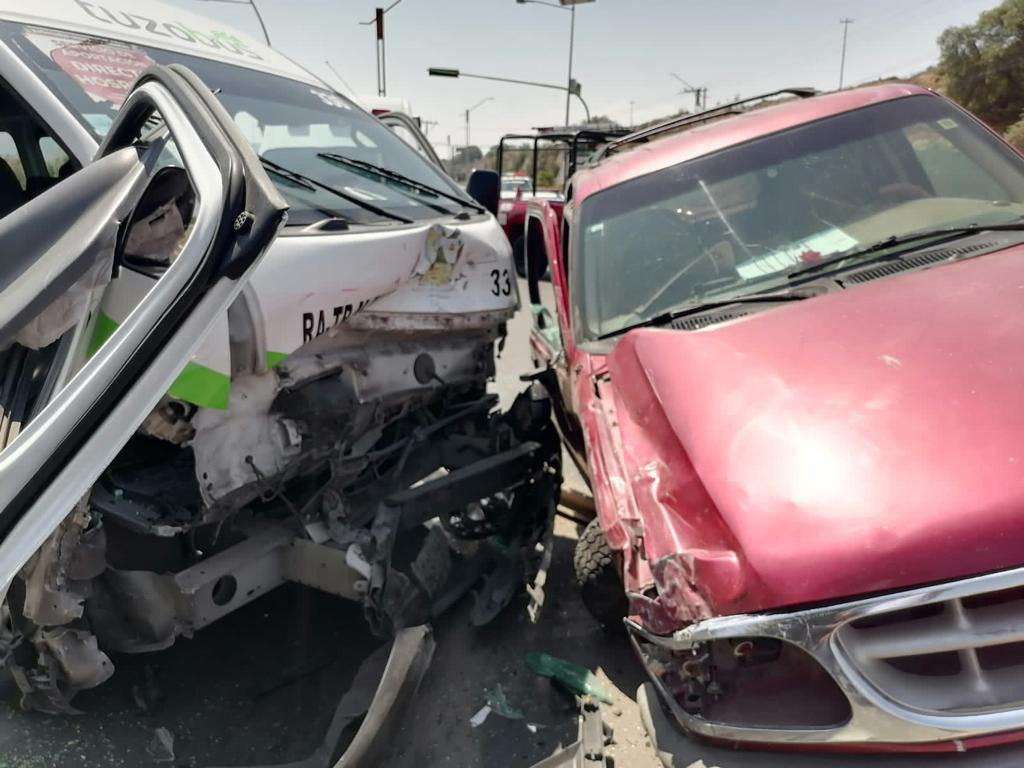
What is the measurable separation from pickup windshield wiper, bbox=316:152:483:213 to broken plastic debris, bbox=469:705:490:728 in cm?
227

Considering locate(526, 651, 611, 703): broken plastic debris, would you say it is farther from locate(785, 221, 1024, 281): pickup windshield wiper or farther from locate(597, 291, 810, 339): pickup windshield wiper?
locate(785, 221, 1024, 281): pickup windshield wiper

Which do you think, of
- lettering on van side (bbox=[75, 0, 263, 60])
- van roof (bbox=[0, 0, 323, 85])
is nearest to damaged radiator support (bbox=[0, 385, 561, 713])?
van roof (bbox=[0, 0, 323, 85])

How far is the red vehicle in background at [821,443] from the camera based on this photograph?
1501 millimetres

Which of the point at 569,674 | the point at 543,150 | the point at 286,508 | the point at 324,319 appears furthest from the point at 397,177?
the point at 543,150

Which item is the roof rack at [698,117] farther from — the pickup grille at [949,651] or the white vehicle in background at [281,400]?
the pickup grille at [949,651]

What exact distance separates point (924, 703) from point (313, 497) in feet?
6.90

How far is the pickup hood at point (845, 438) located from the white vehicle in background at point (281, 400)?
43.9 inches

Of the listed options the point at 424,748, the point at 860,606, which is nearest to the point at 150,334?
the point at 860,606

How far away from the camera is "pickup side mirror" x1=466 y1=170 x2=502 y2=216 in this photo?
4.25m

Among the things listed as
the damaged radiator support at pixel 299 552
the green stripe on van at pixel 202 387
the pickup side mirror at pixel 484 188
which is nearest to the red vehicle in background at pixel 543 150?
the pickup side mirror at pixel 484 188

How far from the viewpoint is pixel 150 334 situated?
44.5 inches

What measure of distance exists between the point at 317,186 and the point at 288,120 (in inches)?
23.8

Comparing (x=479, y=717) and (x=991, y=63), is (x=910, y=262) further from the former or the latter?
(x=991, y=63)

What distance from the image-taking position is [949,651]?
1.58 meters
